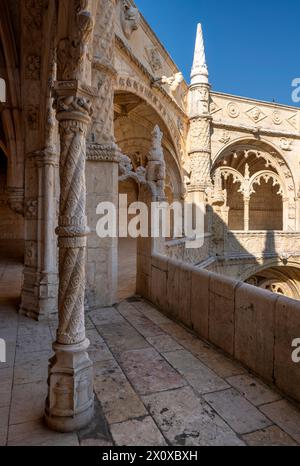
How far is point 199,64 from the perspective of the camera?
1078cm

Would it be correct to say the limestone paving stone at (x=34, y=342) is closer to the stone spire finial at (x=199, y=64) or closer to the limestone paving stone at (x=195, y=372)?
the limestone paving stone at (x=195, y=372)

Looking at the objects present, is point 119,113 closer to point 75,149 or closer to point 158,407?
point 75,149

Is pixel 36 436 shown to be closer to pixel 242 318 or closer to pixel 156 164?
pixel 242 318

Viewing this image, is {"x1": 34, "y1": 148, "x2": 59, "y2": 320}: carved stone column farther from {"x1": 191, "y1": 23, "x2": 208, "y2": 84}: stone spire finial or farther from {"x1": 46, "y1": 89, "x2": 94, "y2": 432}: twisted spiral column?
{"x1": 191, "y1": 23, "x2": 208, "y2": 84}: stone spire finial

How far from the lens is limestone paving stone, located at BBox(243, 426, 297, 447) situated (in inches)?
72.8

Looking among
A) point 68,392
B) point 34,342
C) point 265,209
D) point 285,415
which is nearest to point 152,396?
point 68,392

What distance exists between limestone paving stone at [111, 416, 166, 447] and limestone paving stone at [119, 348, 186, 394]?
0.39 metres

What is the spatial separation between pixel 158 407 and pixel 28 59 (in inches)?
184

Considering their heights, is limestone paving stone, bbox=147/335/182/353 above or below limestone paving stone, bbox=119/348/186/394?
above

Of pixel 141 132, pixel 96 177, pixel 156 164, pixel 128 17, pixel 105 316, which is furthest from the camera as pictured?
pixel 141 132

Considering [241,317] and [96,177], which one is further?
[96,177]

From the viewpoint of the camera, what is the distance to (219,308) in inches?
126

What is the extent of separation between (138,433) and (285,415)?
1.04 m

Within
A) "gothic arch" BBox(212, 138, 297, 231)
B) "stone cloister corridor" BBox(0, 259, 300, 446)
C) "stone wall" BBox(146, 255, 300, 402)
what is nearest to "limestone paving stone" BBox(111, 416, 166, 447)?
"stone cloister corridor" BBox(0, 259, 300, 446)
